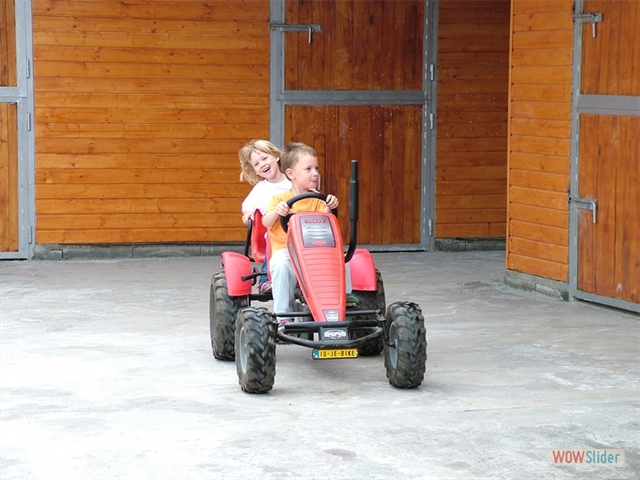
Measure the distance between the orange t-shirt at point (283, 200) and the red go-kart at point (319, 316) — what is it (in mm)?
157

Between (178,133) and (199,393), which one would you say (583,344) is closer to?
(199,393)

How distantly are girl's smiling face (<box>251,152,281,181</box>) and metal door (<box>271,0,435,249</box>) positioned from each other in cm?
394

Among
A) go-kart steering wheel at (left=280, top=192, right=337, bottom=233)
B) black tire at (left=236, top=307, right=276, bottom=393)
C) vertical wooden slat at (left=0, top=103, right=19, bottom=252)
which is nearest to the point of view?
black tire at (left=236, top=307, right=276, bottom=393)

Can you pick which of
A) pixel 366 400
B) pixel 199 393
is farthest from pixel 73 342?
pixel 366 400

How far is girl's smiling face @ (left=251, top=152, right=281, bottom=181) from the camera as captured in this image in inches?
264

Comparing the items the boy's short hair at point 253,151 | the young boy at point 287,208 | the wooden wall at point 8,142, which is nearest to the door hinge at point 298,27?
the wooden wall at point 8,142

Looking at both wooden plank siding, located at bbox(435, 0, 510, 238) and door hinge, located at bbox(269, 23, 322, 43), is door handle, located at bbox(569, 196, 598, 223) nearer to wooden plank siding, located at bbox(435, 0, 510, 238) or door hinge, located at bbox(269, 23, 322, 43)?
wooden plank siding, located at bbox(435, 0, 510, 238)

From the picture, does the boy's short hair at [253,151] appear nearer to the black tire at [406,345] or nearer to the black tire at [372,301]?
the black tire at [372,301]

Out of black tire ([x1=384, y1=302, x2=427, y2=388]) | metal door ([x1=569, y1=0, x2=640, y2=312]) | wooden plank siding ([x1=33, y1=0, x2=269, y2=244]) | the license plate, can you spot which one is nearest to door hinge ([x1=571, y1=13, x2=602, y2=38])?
metal door ([x1=569, y1=0, x2=640, y2=312])

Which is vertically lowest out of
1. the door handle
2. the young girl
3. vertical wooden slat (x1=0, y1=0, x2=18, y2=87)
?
the door handle

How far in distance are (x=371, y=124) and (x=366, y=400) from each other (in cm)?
549

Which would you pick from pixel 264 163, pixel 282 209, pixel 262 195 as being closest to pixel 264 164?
pixel 264 163

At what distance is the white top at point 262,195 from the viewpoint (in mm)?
6629

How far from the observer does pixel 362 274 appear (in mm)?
6395
